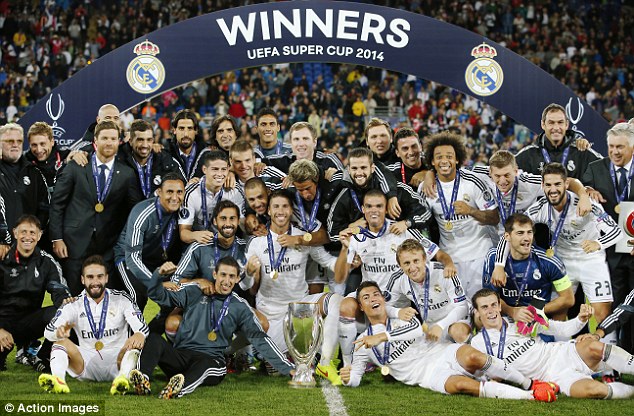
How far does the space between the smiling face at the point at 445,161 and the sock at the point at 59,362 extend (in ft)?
10.3

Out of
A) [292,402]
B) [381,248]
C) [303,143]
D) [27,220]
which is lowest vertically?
Result: [292,402]

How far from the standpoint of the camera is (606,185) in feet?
22.9

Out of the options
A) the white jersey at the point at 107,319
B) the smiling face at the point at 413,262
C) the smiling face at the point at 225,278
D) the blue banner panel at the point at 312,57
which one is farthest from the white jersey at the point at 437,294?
the blue banner panel at the point at 312,57

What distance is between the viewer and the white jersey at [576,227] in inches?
262

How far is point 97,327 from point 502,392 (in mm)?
2833

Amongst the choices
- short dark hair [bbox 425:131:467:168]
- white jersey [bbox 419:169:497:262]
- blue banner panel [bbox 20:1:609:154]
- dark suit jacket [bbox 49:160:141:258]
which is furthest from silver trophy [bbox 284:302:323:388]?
blue banner panel [bbox 20:1:609:154]

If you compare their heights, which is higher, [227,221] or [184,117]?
[184,117]

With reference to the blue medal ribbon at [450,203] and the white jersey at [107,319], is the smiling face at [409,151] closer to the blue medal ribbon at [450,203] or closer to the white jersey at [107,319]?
the blue medal ribbon at [450,203]

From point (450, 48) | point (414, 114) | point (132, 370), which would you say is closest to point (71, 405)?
point (132, 370)

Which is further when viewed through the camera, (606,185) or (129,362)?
(606,185)

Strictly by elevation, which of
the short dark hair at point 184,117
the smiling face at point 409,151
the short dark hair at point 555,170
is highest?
the short dark hair at point 184,117

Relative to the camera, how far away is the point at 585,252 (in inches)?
265

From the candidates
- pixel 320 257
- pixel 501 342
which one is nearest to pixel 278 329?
pixel 320 257

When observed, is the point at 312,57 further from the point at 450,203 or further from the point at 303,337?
the point at 303,337
